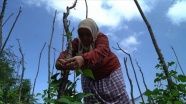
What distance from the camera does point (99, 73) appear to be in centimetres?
181

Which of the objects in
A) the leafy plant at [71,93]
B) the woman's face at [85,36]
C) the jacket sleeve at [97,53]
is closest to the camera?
the leafy plant at [71,93]

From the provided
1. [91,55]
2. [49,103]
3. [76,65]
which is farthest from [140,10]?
[49,103]

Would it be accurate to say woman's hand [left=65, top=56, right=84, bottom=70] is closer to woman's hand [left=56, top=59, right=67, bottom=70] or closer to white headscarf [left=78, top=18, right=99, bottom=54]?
woman's hand [left=56, top=59, right=67, bottom=70]

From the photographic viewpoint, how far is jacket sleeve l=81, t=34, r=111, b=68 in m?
1.31

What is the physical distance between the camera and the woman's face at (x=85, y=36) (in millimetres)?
1608

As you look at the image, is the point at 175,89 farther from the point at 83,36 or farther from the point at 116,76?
the point at 83,36

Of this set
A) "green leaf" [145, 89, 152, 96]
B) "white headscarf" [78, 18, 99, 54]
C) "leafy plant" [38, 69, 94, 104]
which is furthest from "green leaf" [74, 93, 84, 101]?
"green leaf" [145, 89, 152, 96]

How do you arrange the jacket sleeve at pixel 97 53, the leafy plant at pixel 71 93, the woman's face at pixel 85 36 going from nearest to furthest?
the leafy plant at pixel 71 93
the jacket sleeve at pixel 97 53
the woman's face at pixel 85 36

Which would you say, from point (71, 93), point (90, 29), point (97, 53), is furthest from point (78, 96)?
point (90, 29)

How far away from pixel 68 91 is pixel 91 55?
215 mm

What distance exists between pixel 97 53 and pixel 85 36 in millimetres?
237

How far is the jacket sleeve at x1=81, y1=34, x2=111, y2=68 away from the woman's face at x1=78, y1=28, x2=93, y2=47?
0.04 metres

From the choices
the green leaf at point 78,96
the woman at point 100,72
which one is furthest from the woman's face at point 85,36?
the green leaf at point 78,96

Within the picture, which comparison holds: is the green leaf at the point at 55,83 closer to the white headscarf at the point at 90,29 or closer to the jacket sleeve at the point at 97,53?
the jacket sleeve at the point at 97,53
